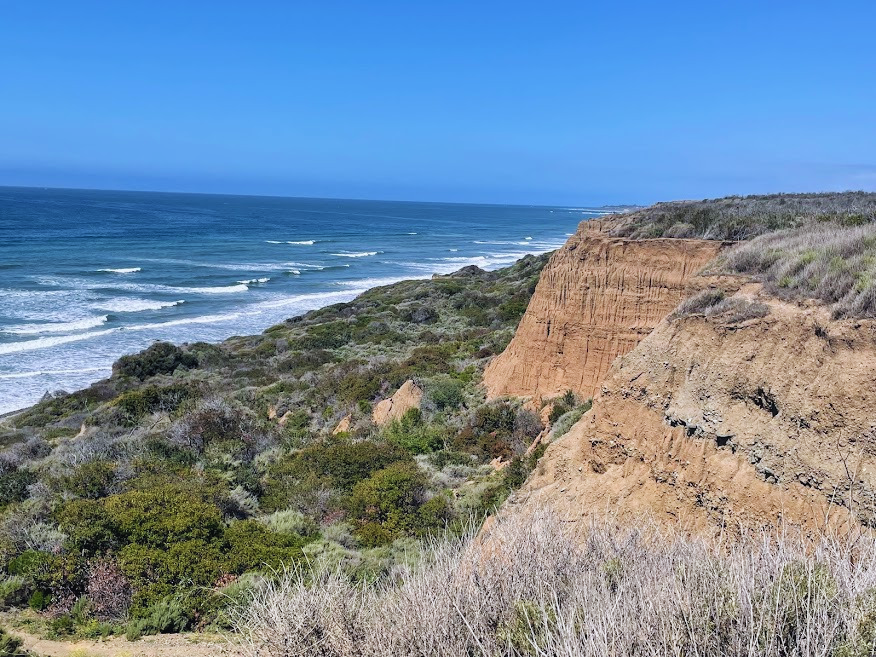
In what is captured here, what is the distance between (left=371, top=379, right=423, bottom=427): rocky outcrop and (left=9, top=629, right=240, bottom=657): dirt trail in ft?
33.3

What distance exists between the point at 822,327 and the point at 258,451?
13.8 meters

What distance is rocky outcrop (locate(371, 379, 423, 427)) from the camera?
18000mm

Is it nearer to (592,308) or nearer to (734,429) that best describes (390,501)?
(734,429)

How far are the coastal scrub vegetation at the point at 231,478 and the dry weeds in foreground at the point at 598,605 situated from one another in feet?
4.19

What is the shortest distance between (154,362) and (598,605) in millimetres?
28217

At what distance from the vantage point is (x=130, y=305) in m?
45.1

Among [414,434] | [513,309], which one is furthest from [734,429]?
[513,309]

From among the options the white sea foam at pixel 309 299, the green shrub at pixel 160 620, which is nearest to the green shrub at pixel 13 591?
the green shrub at pixel 160 620

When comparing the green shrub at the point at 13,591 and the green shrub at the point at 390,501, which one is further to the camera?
the green shrub at the point at 390,501

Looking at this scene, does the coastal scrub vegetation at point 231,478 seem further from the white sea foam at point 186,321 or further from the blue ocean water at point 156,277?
the white sea foam at point 186,321

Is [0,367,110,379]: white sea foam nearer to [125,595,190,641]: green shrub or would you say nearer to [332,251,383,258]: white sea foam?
[125,595,190,641]: green shrub

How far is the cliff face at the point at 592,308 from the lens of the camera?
1548 cm

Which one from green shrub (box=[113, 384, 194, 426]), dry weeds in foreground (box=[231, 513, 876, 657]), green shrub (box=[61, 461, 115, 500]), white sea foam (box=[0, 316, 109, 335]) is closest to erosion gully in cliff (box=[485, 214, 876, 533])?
dry weeds in foreground (box=[231, 513, 876, 657])

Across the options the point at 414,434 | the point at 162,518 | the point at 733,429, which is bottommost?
the point at 414,434
